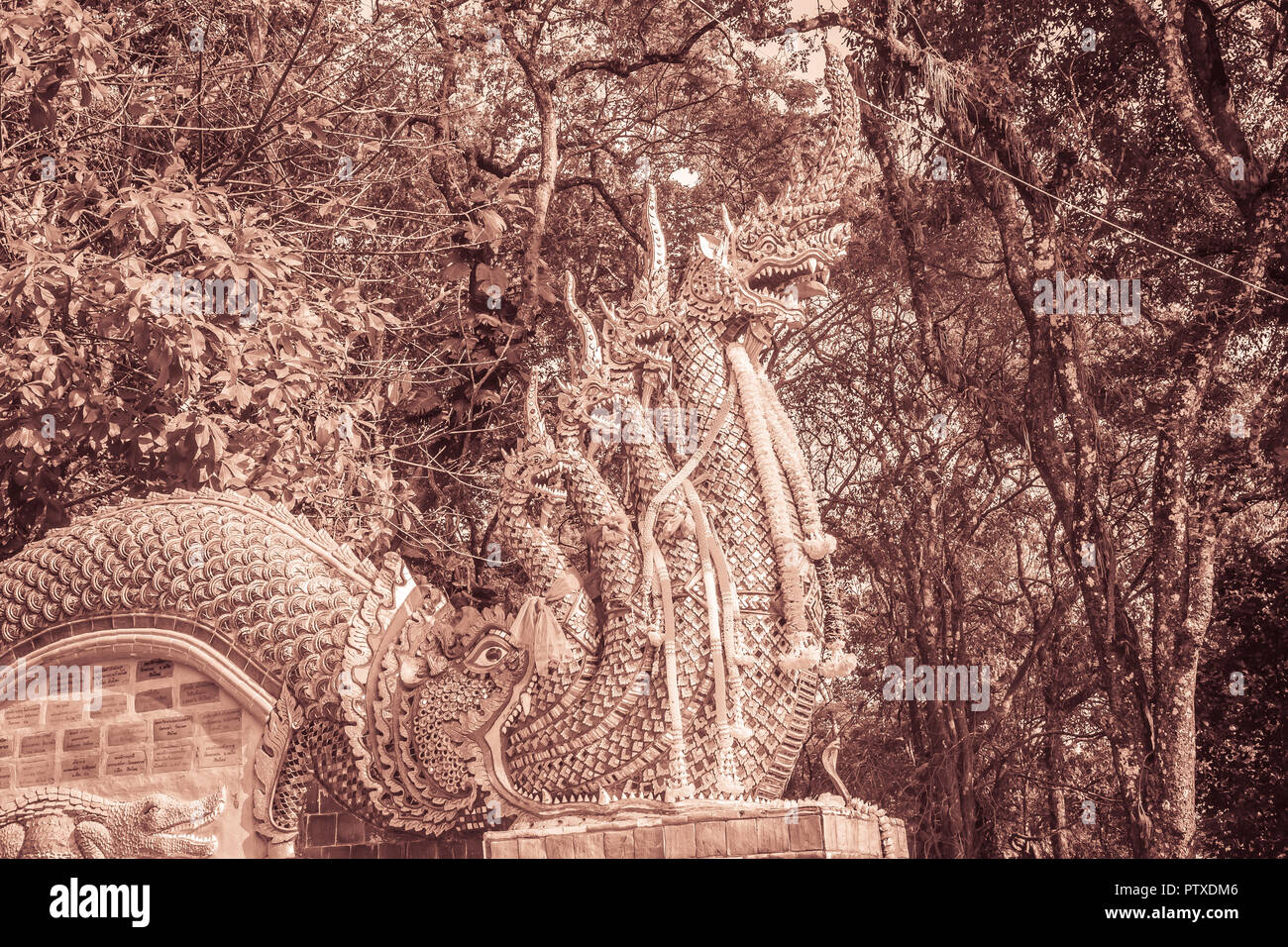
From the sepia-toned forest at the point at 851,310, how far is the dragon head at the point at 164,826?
1941 mm

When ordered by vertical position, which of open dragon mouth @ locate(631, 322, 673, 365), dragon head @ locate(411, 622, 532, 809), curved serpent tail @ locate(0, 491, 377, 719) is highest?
open dragon mouth @ locate(631, 322, 673, 365)

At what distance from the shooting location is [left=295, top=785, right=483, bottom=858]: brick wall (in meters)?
6.14

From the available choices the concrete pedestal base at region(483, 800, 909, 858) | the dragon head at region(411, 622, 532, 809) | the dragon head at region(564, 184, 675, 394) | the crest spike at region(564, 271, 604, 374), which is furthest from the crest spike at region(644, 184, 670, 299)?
the concrete pedestal base at region(483, 800, 909, 858)

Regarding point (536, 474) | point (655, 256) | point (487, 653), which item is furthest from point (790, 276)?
point (487, 653)

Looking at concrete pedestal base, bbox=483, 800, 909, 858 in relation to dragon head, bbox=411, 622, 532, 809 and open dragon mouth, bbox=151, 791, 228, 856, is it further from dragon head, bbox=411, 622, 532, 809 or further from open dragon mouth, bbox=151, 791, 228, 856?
open dragon mouth, bbox=151, 791, 228, 856

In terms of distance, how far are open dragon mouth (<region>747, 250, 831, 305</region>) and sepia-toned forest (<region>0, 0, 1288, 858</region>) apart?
559 mm

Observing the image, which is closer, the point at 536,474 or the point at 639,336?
the point at 536,474

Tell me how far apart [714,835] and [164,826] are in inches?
103

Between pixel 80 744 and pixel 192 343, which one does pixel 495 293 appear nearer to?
pixel 192 343

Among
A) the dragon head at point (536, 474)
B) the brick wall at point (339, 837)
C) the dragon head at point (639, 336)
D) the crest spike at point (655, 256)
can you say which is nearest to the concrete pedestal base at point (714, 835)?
the brick wall at point (339, 837)

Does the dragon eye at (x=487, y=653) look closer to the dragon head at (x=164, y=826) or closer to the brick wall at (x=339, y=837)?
the brick wall at (x=339, y=837)

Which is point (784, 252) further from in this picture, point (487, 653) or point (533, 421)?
point (487, 653)

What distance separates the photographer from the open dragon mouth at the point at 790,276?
6332 millimetres

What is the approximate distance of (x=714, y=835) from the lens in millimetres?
5348
